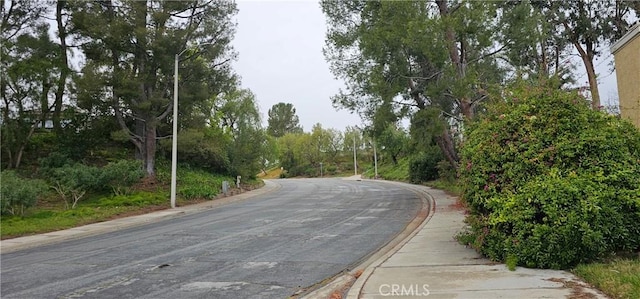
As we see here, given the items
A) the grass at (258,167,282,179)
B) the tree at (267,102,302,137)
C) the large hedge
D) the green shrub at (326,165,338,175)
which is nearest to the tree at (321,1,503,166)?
the large hedge

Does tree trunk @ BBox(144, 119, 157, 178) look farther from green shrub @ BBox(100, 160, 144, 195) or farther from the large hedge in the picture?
the large hedge

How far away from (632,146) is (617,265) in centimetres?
211

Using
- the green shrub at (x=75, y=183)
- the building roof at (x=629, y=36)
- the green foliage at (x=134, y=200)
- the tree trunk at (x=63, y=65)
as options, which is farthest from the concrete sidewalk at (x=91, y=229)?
the building roof at (x=629, y=36)

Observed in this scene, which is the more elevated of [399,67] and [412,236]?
[399,67]

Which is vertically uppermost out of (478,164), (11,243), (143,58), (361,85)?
(143,58)

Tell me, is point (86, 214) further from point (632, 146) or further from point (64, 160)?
point (632, 146)

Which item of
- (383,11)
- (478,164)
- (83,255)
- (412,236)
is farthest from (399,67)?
(83,255)

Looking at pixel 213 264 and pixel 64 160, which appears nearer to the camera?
pixel 213 264

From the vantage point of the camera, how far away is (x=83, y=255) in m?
10.4

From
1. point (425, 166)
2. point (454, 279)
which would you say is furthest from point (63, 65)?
point (425, 166)

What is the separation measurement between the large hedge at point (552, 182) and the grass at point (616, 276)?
0.25 metres

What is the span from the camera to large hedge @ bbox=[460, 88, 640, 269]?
21.6 ft

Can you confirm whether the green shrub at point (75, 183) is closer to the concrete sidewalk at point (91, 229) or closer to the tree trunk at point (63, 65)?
the concrete sidewalk at point (91, 229)

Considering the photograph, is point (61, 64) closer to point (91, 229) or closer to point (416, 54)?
point (91, 229)
